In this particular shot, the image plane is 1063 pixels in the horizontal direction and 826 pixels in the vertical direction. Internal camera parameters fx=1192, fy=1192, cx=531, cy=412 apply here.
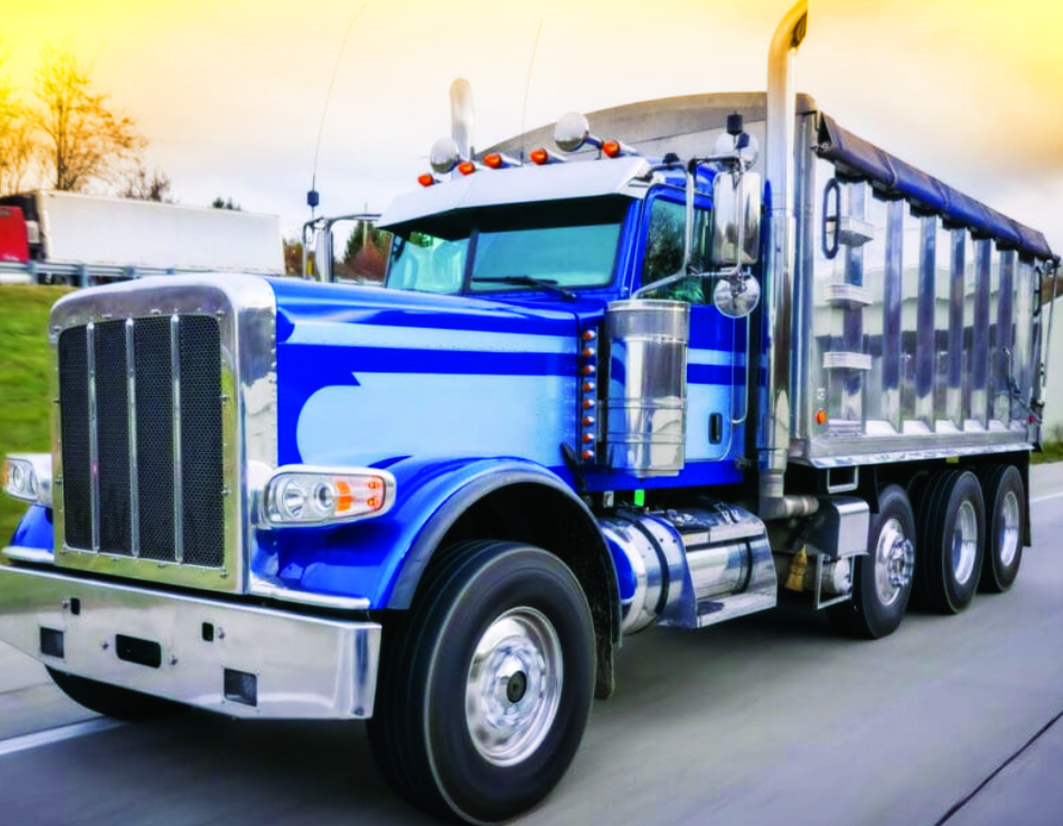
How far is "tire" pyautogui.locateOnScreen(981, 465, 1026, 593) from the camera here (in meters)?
9.03

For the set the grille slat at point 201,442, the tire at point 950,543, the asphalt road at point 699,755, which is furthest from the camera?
the tire at point 950,543

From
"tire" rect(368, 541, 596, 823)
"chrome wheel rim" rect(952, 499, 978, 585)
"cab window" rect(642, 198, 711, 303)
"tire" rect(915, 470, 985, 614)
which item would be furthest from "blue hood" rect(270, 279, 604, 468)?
"chrome wheel rim" rect(952, 499, 978, 585)

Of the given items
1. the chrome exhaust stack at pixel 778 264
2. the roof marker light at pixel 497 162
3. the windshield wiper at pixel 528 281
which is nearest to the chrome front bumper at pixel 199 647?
the windshield wiper at pixel 528 281

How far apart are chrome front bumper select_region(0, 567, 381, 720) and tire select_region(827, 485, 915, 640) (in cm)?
425

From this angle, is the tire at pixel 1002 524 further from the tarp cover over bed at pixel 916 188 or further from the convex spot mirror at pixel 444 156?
the convex spot mirror at pixel 444 156

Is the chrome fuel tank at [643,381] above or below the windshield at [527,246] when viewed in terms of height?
below

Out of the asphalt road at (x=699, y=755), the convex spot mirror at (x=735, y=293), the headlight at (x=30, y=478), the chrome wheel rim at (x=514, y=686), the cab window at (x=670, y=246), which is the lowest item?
the asphalt road at (x=699, y=755)

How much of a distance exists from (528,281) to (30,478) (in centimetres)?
234

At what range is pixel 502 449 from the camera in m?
4.88

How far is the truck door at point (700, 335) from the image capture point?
18.5 feet

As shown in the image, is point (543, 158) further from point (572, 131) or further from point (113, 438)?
point (113, 438)

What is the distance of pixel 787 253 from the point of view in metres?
6.21

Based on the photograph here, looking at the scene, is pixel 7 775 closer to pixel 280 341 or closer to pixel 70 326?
pixel 70 326

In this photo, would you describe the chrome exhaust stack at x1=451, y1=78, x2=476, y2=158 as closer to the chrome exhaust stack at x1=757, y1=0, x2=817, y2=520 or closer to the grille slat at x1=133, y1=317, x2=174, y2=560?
the chrome exhaust stack at x1=757, y1=0, x2=817, y2=520
